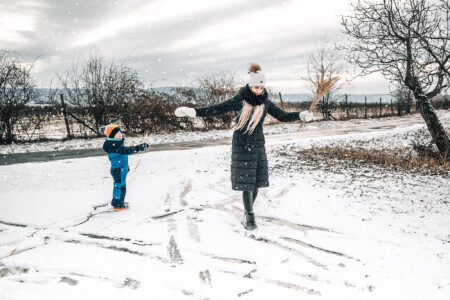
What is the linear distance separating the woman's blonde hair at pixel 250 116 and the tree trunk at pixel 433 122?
676 cm

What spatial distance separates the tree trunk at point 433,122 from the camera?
25.7 feet

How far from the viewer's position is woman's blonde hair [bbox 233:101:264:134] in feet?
11.3

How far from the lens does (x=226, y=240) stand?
3.40 metres

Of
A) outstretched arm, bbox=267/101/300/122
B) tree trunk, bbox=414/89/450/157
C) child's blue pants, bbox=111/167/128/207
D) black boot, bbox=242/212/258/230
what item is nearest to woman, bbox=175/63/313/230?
outstretched arm, bbox=267/101/300/122

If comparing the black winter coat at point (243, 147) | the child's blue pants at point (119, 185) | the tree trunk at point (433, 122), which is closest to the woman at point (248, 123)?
the black winter coat at point (243, 147)

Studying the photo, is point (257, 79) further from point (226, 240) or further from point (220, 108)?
point (226, 240)

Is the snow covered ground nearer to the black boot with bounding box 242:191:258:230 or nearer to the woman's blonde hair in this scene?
the black boot with bounding box 242:191:258:230

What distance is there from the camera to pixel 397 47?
7754 millimetres

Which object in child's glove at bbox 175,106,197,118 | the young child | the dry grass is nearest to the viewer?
child's glove at bbox 175,106,197,118

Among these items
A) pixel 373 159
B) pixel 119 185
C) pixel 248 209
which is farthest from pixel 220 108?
pixel 373 159

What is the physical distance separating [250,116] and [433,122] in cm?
711

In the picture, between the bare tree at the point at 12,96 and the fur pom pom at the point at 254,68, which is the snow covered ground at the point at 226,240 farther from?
the bare tree at the point at 12,96

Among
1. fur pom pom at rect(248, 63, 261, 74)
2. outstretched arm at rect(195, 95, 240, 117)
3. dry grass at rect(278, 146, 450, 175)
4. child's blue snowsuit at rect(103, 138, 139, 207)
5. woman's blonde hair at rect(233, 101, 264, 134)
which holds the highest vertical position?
fur pom pom at rect(248, 63, 261, 74)

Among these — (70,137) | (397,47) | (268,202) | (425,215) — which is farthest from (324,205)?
(70,137)
